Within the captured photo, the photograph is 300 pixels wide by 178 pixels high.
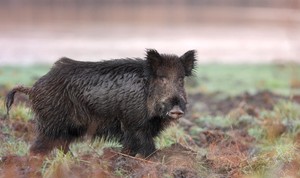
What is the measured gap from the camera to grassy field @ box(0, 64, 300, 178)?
790cm

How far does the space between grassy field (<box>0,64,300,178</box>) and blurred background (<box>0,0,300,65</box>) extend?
1629 mm

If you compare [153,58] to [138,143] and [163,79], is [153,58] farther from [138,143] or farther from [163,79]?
[138,143]

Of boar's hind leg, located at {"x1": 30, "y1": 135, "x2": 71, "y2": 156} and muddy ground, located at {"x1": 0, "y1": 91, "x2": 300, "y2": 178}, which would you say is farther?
boar's hind leg, located at {"x1": 30, "y1": 135, "x2": 71, "y2": 156}

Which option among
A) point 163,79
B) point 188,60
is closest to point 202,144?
point 188,60

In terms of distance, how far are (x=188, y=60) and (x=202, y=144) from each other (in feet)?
5.33

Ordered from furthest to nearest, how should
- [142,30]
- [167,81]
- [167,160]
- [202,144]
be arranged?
[142,30] → [202,144] → [167,81] → [167,160]

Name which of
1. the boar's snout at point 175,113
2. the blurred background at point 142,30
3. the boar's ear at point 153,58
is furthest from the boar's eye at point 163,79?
the blurred background at point 142,30

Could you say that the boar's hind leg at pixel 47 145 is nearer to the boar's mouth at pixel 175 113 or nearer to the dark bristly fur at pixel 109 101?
the dark bristly fur at pixel 109 101

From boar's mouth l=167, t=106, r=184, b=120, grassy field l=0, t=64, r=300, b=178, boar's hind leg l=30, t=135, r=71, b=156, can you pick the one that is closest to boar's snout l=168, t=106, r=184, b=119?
boar's mouth l=167, t=106, r=184, b=120

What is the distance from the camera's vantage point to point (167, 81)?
866 centimetres

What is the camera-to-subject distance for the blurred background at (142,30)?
2272 cm

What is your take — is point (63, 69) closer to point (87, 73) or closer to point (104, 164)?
point (87, 73)

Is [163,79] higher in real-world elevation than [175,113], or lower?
higher

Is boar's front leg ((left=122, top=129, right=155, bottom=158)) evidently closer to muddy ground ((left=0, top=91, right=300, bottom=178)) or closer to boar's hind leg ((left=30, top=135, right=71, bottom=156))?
muddy ground ((left=0, top=91, right=300, bottom=178))
